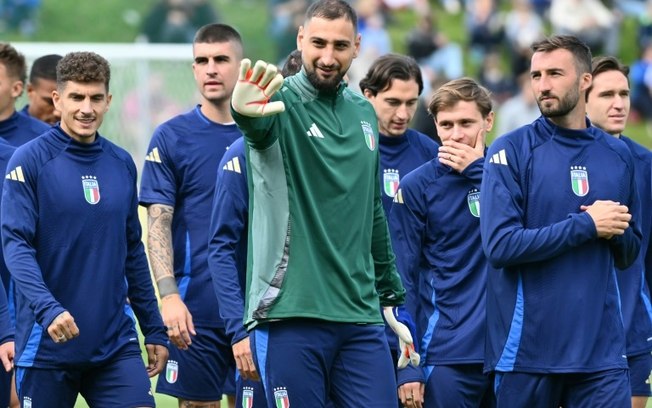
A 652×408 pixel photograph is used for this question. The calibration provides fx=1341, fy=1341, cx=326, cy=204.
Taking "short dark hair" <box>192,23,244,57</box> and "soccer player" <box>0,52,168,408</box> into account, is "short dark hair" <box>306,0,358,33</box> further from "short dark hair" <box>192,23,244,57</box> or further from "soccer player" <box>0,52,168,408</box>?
"short dark hair" <box>192,23,244,57</box>

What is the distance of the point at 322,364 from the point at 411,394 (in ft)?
4.40

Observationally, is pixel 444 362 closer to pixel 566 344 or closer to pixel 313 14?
pixel 566 344

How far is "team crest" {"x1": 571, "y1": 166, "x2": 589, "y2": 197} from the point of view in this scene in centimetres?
694

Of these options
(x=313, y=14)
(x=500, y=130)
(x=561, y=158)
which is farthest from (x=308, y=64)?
(x=500, y=130)

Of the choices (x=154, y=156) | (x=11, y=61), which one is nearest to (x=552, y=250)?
(x=154, y=156)

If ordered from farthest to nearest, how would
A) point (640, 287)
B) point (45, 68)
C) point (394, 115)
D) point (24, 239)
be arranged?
point (45, 68) < point (640, 287) < point (394, 115) < point (24, 239)

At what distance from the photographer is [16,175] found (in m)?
7.25

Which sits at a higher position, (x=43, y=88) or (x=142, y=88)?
(x=142, y=88)

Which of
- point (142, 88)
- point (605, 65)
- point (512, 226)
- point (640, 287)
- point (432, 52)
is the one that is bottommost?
point (640, 287)

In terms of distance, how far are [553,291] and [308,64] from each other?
5.72ft

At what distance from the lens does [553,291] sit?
22.5 ft

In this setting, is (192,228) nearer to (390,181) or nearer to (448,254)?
(390,181)

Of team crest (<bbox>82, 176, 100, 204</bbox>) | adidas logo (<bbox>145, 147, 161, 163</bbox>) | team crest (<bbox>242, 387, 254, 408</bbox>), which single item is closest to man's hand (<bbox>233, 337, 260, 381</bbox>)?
team crest (<bbox>242, 387, 254, 408</bbox>)

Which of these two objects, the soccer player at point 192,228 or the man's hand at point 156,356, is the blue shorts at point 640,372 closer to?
the soccer player at point 192,228
